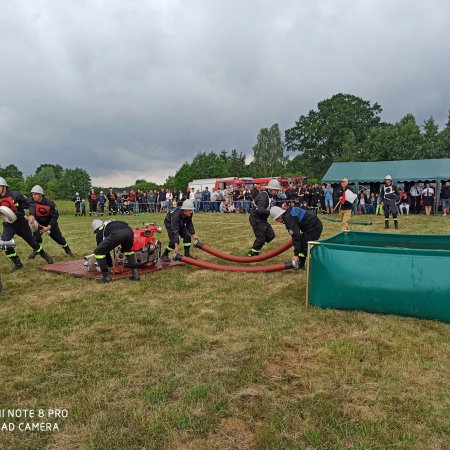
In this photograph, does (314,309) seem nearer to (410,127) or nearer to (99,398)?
(99,398)

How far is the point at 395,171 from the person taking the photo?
21188 mm

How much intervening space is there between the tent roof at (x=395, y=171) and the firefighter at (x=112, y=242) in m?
17.2

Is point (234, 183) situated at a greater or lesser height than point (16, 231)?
greater

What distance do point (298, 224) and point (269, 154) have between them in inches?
Answer: 2353

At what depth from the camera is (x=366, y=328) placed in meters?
4.25

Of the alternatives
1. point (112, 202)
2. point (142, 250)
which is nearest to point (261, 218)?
point (142, 250)

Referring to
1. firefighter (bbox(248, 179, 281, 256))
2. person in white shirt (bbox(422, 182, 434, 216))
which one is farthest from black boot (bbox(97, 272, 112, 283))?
person in white shirt (bbox(422, 182, 434, 216))

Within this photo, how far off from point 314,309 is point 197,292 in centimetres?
192

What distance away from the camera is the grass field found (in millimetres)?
2557

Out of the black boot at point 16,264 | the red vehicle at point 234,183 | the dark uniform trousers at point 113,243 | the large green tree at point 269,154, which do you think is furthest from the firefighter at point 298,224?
the large green tree at point 269,154

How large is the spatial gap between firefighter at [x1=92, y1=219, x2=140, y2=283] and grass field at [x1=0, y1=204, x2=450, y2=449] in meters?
0.84

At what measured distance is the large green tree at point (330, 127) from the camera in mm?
54531

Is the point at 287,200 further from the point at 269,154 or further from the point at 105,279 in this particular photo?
the point at 269,154

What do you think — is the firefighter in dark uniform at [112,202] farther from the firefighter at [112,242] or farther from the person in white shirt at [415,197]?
the firefighter at [112,242]
